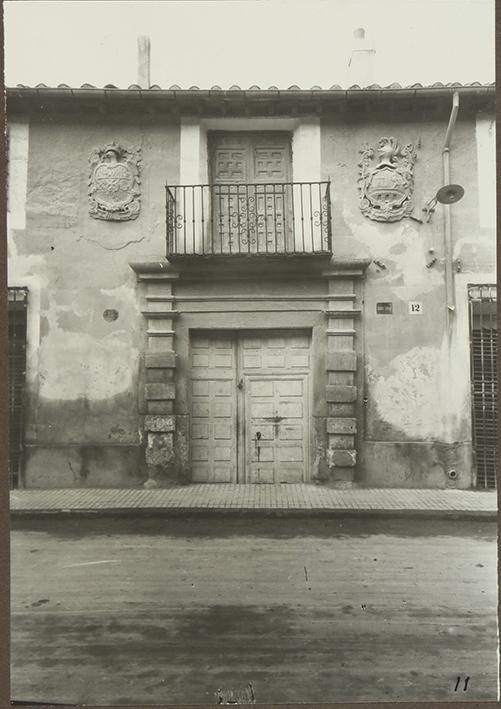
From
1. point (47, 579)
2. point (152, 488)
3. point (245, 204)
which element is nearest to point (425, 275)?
point (245, 204)

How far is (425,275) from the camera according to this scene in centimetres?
474

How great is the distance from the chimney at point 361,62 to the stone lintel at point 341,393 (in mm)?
2777

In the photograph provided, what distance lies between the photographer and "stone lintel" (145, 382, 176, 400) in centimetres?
394

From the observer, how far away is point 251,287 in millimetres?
4949

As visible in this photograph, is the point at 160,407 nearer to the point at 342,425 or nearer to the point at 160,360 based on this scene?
the point at 160,360

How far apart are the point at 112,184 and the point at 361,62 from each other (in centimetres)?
236

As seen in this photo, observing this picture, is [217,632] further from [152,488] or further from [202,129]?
[202,129]

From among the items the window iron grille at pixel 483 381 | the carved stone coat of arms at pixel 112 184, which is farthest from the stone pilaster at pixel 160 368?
the window iron grille at pixel 483 381

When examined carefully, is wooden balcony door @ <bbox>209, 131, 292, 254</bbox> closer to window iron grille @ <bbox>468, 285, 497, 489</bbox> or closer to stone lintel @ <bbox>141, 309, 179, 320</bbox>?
stone lintel @ <bbox>141, 309, 179, 320</bbox>

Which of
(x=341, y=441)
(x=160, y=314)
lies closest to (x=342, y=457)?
(x=341, y=441)

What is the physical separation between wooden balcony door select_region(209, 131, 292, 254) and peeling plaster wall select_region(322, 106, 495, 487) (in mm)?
525

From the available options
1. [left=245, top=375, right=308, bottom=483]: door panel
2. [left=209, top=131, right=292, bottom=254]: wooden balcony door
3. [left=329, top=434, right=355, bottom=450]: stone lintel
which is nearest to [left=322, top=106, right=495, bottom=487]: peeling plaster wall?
[left=329, top=434, right=355, bottom=450]: stone lintel

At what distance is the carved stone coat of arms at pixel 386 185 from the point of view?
4.77 m

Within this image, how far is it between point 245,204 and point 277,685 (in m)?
4.05
